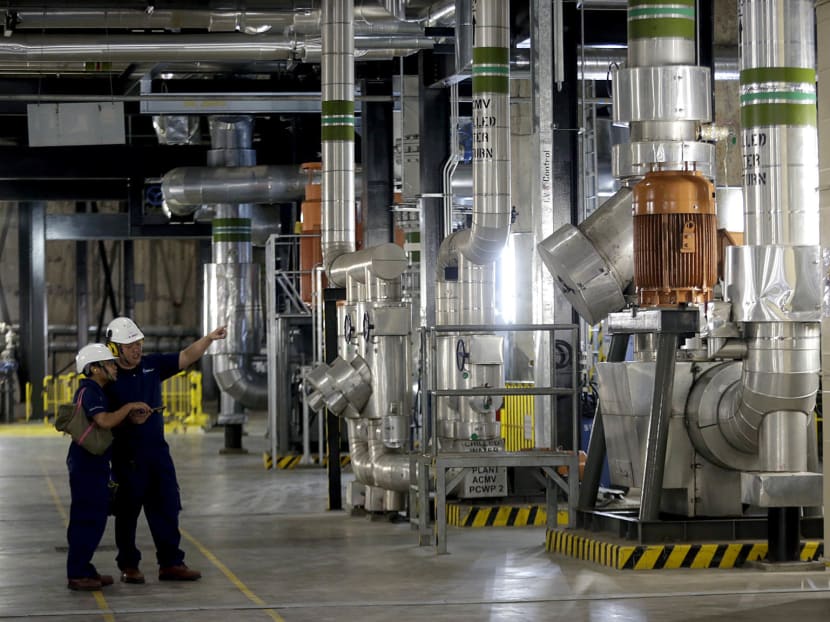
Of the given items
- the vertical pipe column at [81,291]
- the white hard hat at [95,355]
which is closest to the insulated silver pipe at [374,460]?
the white hard hat at [95,355]

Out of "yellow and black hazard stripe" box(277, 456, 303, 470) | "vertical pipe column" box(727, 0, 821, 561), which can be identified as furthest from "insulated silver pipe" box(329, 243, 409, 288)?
"yellow and black hazard stripe" box(277, 456, 303, 470)

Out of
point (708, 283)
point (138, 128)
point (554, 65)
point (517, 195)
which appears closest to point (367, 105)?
point (517, 195)

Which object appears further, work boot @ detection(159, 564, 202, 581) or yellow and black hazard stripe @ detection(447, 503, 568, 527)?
yellow and black hazard stripe @ detection(447, 503, 568, 527)

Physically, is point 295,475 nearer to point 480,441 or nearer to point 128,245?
point 480,441

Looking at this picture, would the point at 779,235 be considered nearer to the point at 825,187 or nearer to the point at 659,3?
the point at 825,187

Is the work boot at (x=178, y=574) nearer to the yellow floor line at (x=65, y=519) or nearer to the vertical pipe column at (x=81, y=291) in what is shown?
the yellow floor line at (x=65, y=519)

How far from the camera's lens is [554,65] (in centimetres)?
1386

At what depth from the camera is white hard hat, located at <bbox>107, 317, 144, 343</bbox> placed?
974 centimetres

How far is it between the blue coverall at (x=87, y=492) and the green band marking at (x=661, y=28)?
14.6 ft

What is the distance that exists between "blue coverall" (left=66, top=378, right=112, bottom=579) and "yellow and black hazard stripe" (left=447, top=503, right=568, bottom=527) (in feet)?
14.6

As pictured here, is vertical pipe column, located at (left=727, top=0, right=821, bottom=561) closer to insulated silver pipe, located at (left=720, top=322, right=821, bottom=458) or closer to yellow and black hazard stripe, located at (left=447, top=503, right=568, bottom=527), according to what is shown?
Result: insulated silver pipe, located at (left=720, top=322, right=821, bottom=458)

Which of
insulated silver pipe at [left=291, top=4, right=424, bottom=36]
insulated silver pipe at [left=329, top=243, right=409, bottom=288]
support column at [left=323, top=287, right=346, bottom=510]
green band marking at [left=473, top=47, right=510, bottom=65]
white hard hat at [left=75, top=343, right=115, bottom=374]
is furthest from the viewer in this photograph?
insulated silver pipe at [left=291, top=4, right=424, bottom=36]

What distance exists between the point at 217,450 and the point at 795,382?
50.9 feet

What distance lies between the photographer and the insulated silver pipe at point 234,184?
73.0ft
